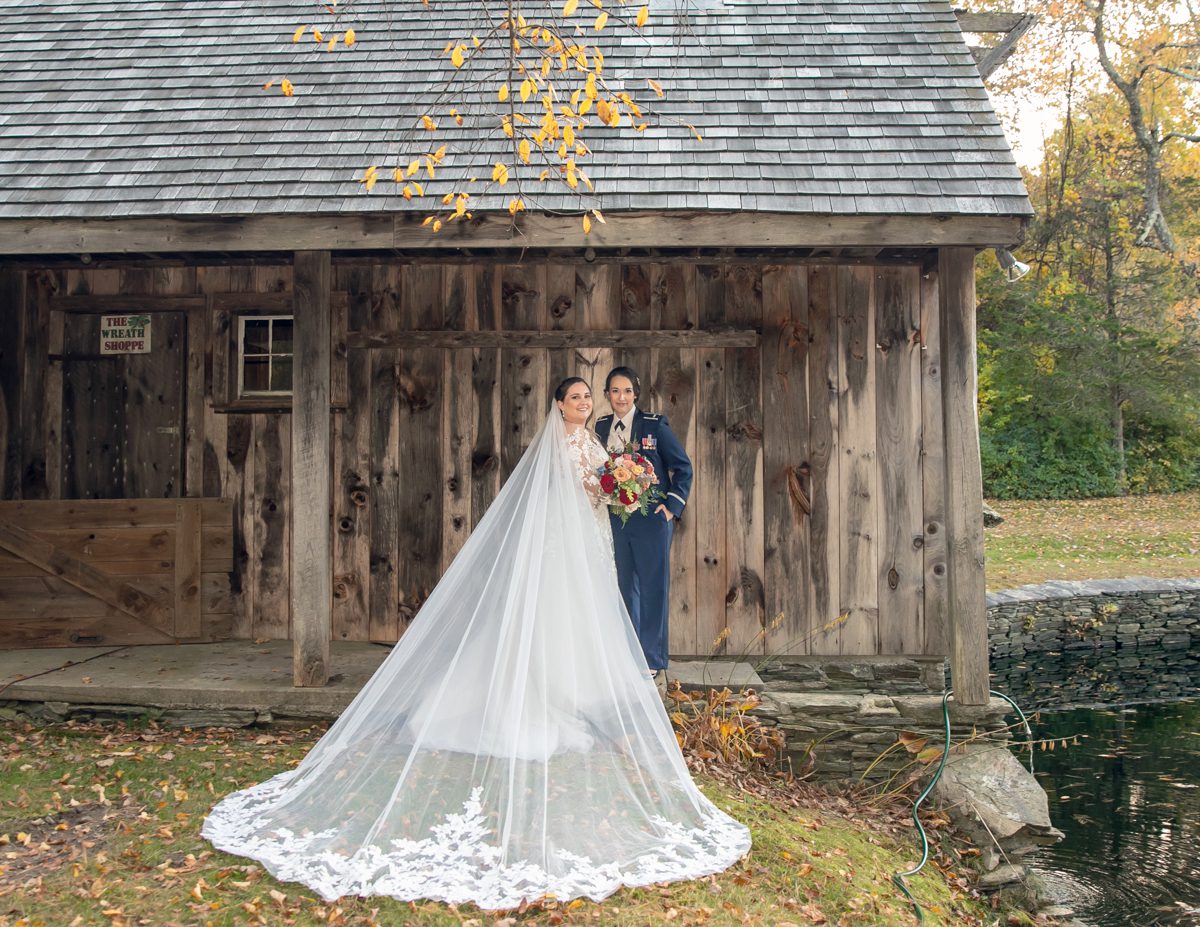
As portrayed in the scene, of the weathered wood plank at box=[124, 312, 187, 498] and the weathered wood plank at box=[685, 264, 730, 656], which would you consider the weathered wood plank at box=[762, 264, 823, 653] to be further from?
the weathered wood plank at box=[124, 312, 187, 498]

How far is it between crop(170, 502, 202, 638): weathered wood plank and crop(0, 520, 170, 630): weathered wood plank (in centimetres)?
11

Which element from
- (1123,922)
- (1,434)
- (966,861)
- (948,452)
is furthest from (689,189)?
(1,434)

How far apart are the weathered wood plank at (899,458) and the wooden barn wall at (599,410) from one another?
1 centimetres

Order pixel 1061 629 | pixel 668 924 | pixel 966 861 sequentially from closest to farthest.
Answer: pixel 668 924 → pixel 966 861 → pixel 1061 629

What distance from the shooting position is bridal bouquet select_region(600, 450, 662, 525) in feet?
18.4

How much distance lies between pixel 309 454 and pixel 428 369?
145 cm

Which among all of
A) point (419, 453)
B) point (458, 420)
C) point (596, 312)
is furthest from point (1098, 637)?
point (419, 453)

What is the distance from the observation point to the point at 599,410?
7.08 metres

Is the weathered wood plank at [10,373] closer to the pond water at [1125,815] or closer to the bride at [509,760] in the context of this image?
the bride at [509,760]

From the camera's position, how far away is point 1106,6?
2288 cm

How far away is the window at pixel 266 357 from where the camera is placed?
7.37m

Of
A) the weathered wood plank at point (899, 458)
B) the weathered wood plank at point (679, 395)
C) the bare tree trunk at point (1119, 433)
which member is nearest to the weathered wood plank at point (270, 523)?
the weathered wood plank at point (679, 395)

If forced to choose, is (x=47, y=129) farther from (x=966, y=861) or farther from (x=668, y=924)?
(x=966, y=861)

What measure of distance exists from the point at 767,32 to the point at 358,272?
3367mm
